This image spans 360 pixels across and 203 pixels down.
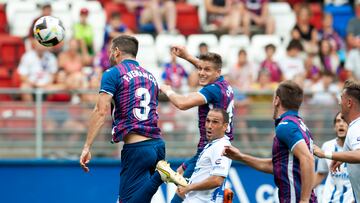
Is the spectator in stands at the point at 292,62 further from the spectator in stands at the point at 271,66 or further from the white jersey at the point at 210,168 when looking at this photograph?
the white jersey at the point at 210,168

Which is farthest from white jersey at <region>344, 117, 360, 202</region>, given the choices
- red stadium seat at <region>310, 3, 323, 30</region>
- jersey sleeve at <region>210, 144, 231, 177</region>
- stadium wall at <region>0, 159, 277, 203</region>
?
red stadium seat at <region>310, 3, 323, 30</region>

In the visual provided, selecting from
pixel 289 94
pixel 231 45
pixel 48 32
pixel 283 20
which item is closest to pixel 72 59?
pixel 231 45

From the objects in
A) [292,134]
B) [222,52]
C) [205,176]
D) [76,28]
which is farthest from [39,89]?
[292,134]

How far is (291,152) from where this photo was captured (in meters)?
9.60

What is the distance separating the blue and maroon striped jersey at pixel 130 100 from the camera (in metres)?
10.9

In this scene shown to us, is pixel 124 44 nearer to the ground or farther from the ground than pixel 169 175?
farther from the ground

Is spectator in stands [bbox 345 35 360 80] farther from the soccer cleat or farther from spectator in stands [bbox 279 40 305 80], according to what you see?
the soccer cleat

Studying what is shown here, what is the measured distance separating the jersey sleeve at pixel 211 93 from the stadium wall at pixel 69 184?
4.31 meters

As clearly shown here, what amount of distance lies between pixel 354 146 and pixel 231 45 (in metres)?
9.35

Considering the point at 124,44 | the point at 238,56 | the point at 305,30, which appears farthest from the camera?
the point at 305,30

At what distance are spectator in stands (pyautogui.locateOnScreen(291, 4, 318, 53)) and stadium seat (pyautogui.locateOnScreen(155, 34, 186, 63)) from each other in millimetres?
2235

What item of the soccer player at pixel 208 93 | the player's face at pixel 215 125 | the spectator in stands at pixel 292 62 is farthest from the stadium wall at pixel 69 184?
the player's face at pixel 215 125

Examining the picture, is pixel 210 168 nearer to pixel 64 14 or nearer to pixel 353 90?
pixel 353 90

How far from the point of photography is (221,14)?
66.4 ft
